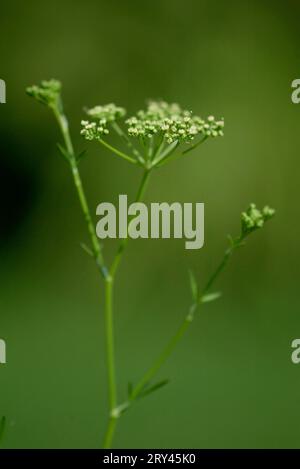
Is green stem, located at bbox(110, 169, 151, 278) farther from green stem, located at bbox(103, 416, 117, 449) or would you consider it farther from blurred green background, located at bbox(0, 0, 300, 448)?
blurred green background, located at bbox(0, 0, 300, 448)

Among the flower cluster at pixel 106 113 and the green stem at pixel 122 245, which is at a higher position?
the flower cluster at pixel 106 113

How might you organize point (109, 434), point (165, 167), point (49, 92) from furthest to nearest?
point (165, 167)
point (49, 92)
point (109, 434)

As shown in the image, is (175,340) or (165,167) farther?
(165,167)

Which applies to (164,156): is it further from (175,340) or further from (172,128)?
(175,340)

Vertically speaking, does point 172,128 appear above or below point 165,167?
below

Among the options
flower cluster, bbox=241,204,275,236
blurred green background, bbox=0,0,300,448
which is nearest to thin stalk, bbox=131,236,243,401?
flower cluster, bbox=241,204,275,236

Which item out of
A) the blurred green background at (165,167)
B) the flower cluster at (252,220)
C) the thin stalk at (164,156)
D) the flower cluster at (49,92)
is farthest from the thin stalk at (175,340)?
the blurred green background at (165,167)

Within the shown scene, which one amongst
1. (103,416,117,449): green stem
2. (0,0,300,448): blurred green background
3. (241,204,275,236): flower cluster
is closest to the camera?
(103,416,117,449): green stem

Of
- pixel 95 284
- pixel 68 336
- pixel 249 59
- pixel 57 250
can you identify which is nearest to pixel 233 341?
pixel 68 336

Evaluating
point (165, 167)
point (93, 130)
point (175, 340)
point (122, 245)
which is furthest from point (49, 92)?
point (165, 167)

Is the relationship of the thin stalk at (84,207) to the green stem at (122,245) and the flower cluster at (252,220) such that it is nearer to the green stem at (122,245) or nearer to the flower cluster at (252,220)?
the green stem at (122,245)

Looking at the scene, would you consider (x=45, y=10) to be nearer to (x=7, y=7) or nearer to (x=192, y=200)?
(x=7, y=7)
